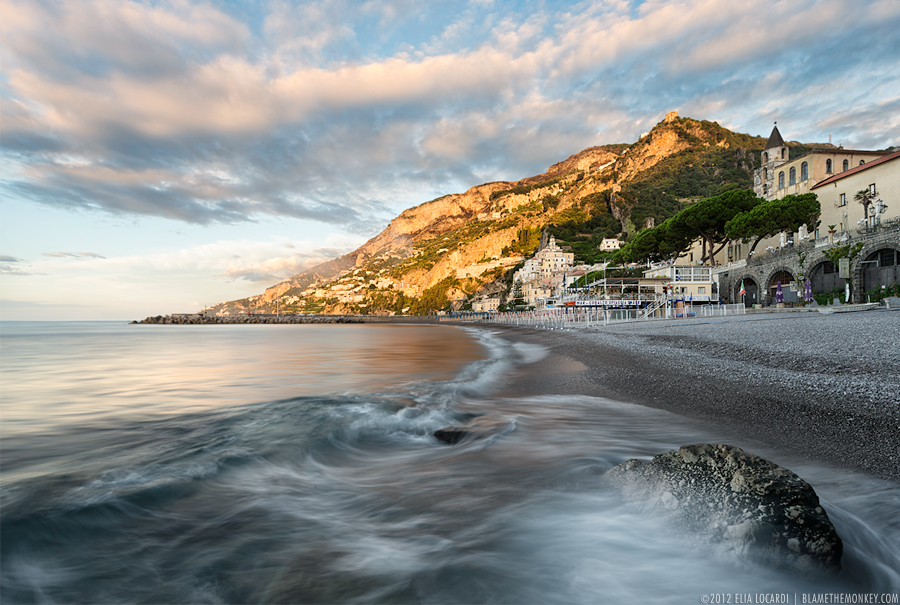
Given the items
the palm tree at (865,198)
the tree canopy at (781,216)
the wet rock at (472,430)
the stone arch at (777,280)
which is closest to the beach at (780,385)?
the wet rock at (472,430)

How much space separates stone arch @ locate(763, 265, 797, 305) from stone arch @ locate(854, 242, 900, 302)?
292 inches

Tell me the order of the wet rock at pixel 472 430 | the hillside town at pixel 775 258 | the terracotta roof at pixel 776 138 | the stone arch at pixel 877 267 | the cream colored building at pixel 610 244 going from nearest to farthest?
the wet rock at pixel 472 430
the stone arch at pixel 877 267
the hillside town at pixel 775 258
the terracotta roof at pixel 776 138
the cream colored building at pixel 610 244

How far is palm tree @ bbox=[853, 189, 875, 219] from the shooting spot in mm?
36844

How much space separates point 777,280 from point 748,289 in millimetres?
5608

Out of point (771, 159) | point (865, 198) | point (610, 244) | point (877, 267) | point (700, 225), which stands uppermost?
point (771, 159)

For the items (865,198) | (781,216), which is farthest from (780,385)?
(781,216)

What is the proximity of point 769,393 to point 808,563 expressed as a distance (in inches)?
198

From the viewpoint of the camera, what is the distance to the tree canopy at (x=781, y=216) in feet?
143

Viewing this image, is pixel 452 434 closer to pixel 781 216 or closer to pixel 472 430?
pixel 472 430

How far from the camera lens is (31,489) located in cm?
453

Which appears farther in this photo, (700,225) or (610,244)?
(610,244)

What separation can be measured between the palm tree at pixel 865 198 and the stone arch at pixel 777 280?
7.25 m

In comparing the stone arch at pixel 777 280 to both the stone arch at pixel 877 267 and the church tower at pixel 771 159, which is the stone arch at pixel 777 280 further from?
the church tower at pixel 771 159

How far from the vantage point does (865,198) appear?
121 feet
